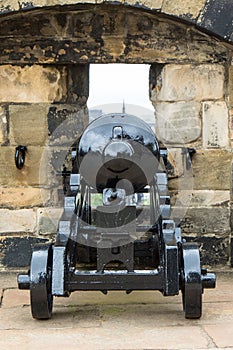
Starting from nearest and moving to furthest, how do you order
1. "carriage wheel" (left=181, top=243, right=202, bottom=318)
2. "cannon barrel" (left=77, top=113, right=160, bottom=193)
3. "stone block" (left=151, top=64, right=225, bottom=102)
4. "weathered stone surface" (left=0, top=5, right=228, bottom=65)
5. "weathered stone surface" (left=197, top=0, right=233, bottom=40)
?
"carriage wheel" (left=181, top=243, right=202, bottom=318)
"cannon barrel" (left=77, top=113, right=160, bottom=193)
"weathered stone surface" (left=197, top=0, right=233, bottom=40)
"weathered stone surface" (left=0, top=5, right=228, bottom=65)
"stone block" (left=151, top=64, right=225, bottom=102)

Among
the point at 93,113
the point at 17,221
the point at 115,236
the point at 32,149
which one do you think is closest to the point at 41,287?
the point at 115,236

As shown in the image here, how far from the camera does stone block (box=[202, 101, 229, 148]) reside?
421 centimetres

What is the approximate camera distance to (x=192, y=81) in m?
4.21

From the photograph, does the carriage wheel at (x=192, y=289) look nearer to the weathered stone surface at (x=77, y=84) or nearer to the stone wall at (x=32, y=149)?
the stone wall at (x=32, y=149)

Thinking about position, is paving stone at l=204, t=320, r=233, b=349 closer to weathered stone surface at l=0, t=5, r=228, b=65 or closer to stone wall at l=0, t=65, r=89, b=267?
stone wall at l=0, t=65, r=89, b=267

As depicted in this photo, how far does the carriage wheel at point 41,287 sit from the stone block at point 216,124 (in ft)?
4.67

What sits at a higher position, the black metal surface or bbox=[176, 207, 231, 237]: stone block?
bbox=[176, 207, 231, 237]: stone block

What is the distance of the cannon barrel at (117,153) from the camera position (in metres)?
3.30

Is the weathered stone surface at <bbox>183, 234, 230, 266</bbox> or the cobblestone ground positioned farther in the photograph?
the weathered stone surface at <bbox>183, 234, 230, 266</bbox>

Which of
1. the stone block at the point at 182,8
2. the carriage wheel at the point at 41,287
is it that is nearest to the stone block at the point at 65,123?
the stone block at the point at 182,8

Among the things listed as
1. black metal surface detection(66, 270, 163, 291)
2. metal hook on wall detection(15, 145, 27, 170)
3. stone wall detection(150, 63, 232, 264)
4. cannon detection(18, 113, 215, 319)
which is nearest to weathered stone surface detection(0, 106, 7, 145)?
metal hook on wall detection(15, 145, 27, 170)

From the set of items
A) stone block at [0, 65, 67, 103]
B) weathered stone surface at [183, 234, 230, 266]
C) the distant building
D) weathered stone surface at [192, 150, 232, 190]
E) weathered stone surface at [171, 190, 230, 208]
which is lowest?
weathered stone surface at [183, 234, 230, 266]

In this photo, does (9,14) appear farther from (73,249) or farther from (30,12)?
(73,249)

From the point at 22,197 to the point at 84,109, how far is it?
62 centimetres
